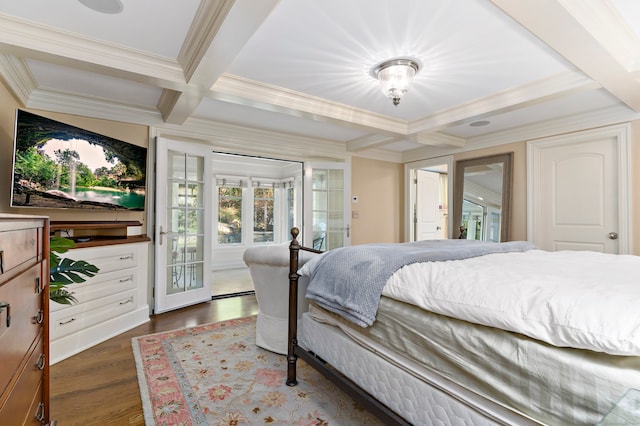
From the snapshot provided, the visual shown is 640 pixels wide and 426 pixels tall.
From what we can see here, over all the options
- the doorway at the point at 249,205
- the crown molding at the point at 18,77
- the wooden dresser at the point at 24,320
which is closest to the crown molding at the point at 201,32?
the crown molding at the point at 18,77

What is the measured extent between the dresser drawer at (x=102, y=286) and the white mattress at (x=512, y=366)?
256cm

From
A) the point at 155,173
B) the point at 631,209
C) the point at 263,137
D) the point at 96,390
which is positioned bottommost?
the point at 96,390

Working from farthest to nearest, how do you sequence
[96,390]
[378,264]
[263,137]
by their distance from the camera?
[263,137] → [96,390] → [378,264]

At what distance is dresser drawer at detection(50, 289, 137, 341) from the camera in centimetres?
246

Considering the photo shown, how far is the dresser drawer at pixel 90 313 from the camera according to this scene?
246 cm

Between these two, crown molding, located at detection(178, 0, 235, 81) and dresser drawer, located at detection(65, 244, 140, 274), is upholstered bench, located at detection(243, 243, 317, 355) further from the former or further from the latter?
crown molding, located at detection(178, 0, 235, 81)

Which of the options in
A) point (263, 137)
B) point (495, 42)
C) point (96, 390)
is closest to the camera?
point (96, 390)

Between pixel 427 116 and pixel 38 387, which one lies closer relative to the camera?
pixel 38 387

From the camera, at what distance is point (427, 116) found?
375cm

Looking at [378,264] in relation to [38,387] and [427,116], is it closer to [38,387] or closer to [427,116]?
[38,387]

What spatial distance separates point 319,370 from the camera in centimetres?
186

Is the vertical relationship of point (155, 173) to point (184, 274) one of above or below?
above

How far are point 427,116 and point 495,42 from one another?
62.6 inches

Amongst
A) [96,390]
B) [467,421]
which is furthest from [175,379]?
[467,421]
